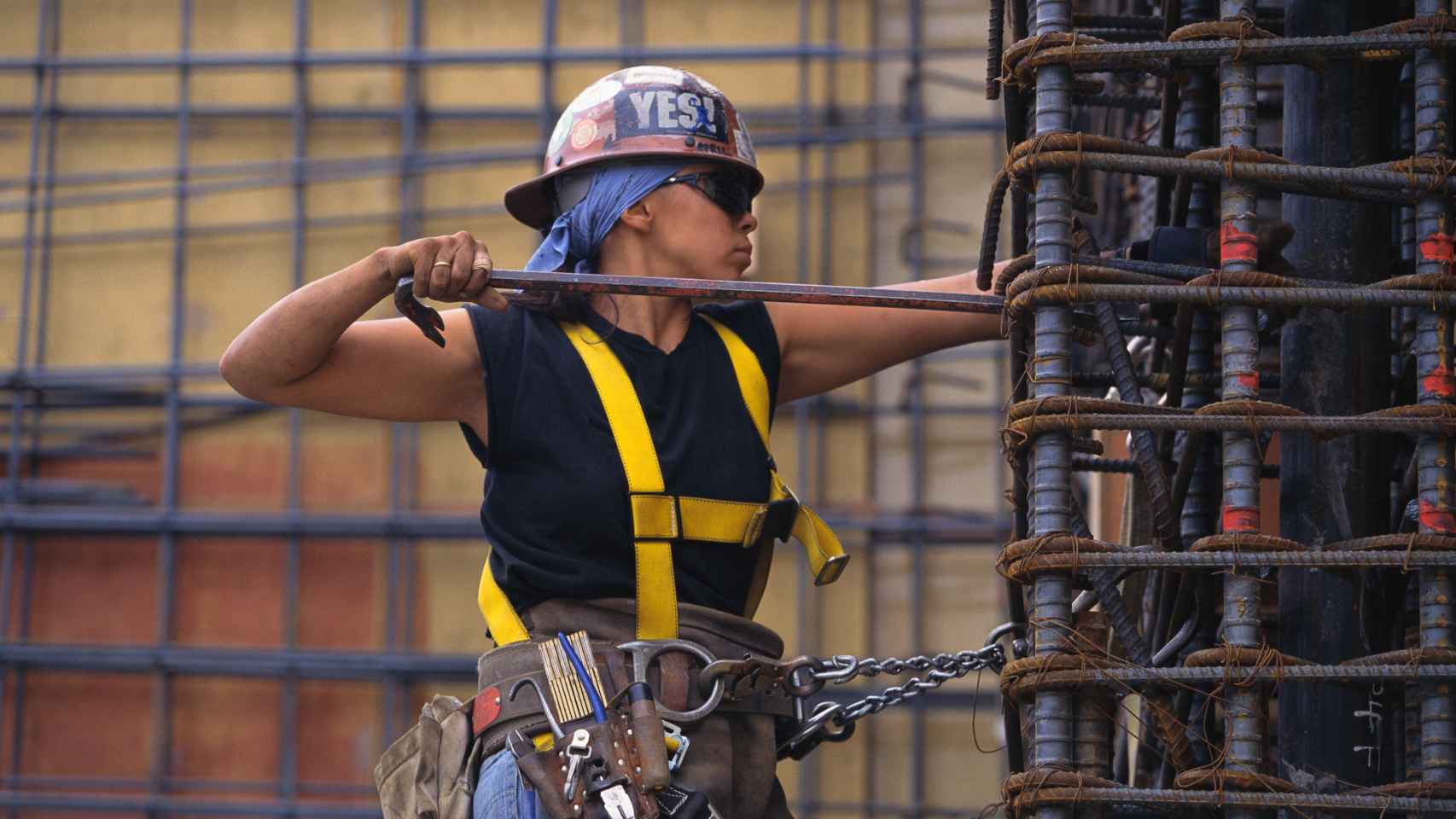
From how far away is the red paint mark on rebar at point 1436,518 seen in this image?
127 inches

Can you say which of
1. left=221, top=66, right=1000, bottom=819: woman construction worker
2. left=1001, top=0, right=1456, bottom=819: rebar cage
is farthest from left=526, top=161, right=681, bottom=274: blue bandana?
left=1001, top=0, right=1456, bottom=819: rebar cage

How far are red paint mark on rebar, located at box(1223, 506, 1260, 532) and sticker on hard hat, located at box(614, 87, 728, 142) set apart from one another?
4.59ft

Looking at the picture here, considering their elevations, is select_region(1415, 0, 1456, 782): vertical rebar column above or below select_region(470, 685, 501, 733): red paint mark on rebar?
above

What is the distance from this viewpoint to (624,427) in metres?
3.76

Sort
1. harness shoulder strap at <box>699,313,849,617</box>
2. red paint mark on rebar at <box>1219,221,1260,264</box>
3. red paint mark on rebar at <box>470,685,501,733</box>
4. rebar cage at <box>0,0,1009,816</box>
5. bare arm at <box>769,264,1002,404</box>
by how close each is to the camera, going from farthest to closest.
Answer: rebar cage at <box>0,0,1009,816</box> < bare arm at <box>769,264,1002,404</box> < harness shoulder strap at <box>699,313,849,617</box> < red paint mark on rebar at <box>470,685,501,733</box> < red paint mark on rebar at <box>1219,221,1260,264</box>

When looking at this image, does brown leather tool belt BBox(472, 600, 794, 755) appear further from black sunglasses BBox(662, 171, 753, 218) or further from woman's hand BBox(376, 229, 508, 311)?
black sunglasses BBox(662, 171, 753, 218)

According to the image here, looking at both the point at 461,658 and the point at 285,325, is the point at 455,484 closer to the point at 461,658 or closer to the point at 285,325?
the point at 461,658

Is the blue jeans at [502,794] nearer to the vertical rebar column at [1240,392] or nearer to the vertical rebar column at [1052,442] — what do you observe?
the vertical rebar column at [1052,442]

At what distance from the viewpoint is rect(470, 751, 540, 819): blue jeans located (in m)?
3.67

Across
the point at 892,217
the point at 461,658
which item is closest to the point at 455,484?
the point at 461,658

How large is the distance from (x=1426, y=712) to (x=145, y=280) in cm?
1171

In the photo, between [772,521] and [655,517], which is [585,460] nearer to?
[655,517]

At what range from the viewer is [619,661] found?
12.2 ft

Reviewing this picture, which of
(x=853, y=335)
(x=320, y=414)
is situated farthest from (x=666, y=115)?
(x=320, y=414)
